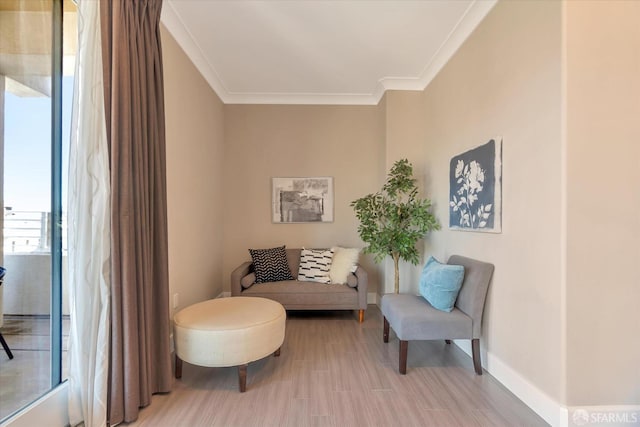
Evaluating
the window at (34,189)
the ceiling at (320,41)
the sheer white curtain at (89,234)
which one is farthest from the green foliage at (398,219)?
the window at (34,189)

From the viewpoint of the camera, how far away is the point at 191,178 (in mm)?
3062

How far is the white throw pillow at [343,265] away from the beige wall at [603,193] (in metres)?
2.28

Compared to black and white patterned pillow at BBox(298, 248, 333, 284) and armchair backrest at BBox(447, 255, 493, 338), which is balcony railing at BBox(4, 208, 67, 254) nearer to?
black and white patterned pillow at BBox(298, 248, 333, 284)

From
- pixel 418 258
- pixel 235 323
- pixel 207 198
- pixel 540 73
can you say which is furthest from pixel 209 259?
pixel 540 73

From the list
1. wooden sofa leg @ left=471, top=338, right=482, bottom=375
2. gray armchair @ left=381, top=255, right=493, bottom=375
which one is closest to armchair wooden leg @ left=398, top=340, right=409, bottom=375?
gray armchair @ left=381, top=255, right=493, bottom=375

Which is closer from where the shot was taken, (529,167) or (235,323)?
(529,167)

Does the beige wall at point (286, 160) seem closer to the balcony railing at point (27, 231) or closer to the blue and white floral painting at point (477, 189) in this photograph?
the blue and white floral painting at point (477, 189)

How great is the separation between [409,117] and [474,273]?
222 cm

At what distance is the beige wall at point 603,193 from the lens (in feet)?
5.46

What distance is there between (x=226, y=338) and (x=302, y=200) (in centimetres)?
251

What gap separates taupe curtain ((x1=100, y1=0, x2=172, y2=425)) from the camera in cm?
171

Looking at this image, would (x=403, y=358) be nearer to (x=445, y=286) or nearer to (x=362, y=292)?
(x=445, y=286)

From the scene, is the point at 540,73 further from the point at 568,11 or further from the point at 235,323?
the point at 235,323

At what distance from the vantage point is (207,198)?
3.57 meters
